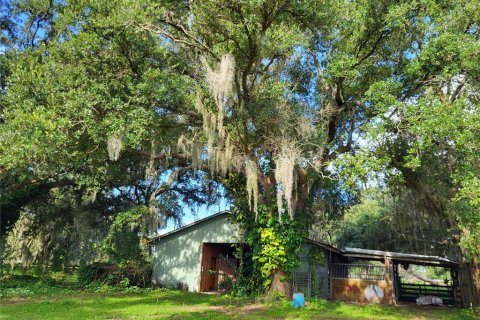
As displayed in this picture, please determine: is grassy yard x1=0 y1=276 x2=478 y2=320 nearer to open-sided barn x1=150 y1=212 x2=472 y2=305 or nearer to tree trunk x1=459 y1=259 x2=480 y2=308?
tree trunk x1=459 y1=259 x2=480 y2=308

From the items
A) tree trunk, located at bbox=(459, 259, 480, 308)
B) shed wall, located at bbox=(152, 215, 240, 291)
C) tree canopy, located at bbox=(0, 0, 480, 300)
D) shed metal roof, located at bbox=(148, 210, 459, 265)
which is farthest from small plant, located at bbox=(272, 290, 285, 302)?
tree trunk, located at bbox=(459, 259, 480, 308)

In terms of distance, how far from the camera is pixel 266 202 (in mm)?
13070

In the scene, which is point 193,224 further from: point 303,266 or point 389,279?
point 389,279

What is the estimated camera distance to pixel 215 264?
18203 millimetres

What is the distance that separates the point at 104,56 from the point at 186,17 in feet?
8.27

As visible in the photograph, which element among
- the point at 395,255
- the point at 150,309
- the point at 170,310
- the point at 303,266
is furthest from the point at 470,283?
the point at 150,309

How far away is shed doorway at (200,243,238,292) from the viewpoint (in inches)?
681

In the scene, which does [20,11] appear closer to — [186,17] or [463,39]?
[186,17]

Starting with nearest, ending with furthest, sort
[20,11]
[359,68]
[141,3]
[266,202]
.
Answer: [141,3] < [359,68] < [266,202] < [20,11]

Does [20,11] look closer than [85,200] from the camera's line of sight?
Yes

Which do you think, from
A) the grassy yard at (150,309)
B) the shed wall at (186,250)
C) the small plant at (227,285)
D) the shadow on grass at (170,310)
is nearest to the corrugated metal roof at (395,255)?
the grassy yard at (150,309)

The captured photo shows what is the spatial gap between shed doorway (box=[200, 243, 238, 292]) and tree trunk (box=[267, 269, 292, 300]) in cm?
484

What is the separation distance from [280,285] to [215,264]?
21.4ft

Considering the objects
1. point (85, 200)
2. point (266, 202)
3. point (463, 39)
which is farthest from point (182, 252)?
point (463, 39)
